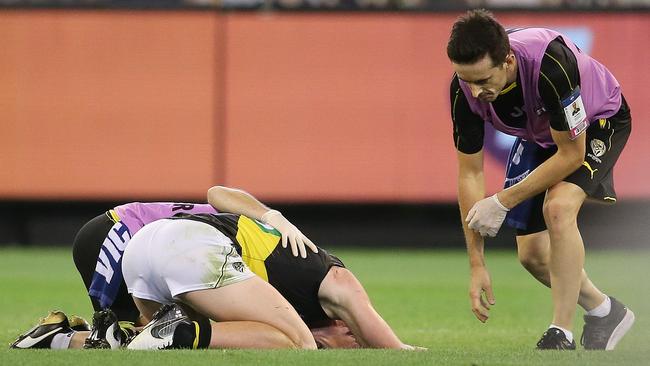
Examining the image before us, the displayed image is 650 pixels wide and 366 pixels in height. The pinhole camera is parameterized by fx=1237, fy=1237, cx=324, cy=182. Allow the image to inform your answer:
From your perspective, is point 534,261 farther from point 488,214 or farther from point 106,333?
point 106,333

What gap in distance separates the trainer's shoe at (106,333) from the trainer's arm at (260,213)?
859 mm

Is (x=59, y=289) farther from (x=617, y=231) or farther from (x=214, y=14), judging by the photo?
(x=617, y=231)

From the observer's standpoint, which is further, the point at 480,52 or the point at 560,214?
the point at 560,214

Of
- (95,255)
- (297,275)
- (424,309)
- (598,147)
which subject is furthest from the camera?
(424,309)

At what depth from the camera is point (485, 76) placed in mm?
5965

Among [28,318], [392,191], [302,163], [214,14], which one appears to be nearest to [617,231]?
[392,191]

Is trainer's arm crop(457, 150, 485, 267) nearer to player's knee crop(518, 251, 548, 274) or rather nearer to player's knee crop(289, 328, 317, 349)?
player's knee crop(518, 251, 548, 274)

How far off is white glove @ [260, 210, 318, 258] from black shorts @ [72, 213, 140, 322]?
94cm

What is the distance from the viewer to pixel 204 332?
5.70 meters

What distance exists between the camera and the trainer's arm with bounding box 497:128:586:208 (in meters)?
6.17

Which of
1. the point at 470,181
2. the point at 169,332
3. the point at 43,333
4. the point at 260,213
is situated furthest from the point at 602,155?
the point at 43,333

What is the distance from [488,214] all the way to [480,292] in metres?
0.39

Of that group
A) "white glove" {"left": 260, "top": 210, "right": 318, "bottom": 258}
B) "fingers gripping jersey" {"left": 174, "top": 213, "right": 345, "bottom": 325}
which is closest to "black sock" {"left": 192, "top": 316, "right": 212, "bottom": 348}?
"fingers gripping jersey" {"left": 174, "top": 213, "right": 345, "bottom": 325}

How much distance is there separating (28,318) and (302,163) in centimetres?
600
